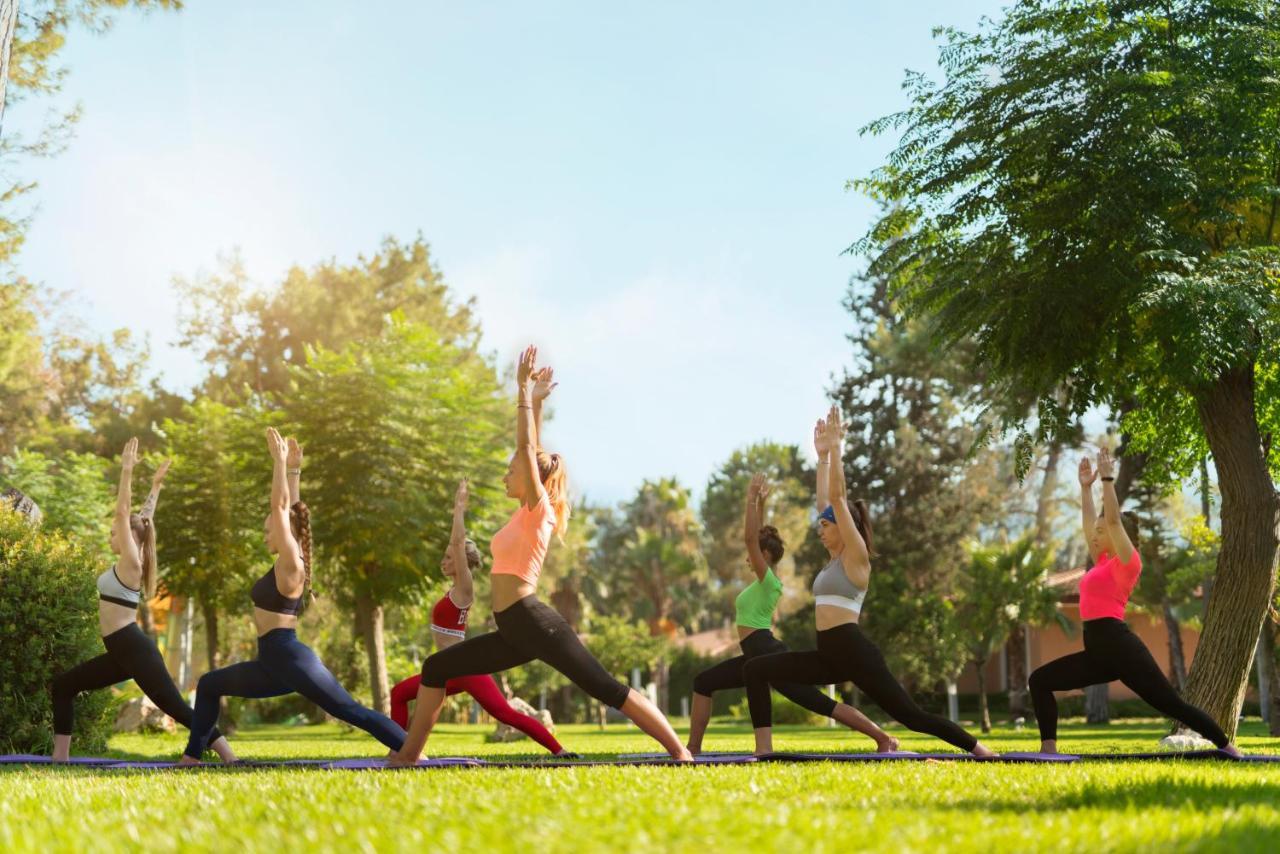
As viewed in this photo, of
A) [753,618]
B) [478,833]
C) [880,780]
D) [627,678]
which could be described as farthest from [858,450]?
[478,833]

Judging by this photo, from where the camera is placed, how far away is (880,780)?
291 inches

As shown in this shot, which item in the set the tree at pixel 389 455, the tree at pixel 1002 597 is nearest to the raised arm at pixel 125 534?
the tree at pixel 389 455

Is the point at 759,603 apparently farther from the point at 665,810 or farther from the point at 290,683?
the point at 665,810

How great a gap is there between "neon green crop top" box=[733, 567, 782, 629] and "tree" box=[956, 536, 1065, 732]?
880 inches

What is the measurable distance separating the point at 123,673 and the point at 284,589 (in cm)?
241

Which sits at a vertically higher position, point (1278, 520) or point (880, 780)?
point (1278, 520)

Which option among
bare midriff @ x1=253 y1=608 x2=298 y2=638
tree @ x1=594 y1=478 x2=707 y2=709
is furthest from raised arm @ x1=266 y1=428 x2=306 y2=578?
tree @ x1=594 y1=478 x2=707 y2=709

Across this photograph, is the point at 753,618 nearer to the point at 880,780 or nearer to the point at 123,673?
the point at 880,780

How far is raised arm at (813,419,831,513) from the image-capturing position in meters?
9.37

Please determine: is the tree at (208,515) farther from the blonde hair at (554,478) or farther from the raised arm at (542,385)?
the raised arm at (542,385)

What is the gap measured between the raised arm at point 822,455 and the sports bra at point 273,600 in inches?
161

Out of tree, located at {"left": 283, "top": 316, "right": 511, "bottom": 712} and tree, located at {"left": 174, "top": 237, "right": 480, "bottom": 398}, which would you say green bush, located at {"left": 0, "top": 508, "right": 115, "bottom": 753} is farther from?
tree, located at {"left": 174, "top": 237, "right": 480, "bottom": 398}

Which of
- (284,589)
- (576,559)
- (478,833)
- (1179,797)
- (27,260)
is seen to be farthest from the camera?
(576,559)

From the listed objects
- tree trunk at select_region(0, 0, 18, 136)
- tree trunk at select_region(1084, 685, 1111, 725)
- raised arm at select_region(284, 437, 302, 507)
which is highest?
tree trunk at select_region(0, 0, 18, 136)
